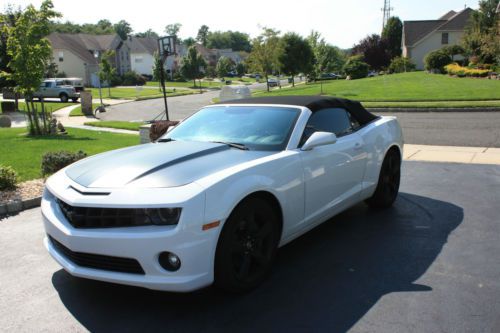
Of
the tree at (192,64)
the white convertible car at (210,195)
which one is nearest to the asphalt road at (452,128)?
the white convertible car at (210,195)

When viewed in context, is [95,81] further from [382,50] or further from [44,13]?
[382,50]

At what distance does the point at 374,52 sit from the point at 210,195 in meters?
64.9

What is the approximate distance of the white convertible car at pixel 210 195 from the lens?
3236mm

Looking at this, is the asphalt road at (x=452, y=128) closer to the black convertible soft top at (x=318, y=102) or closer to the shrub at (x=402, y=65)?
the black convertible soft top at (x=318, y=102)

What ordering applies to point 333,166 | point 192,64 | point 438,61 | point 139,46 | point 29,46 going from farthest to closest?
point 139,46
point 192,64
point 438,61
point 29,46
point 333,166

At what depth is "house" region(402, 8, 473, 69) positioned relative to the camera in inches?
2430

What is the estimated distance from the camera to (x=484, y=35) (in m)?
36.8

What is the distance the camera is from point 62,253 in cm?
374

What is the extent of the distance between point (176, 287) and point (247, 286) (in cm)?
67

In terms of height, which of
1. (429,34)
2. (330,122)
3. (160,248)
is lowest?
(160,248)

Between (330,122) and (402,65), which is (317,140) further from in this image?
(402,65)

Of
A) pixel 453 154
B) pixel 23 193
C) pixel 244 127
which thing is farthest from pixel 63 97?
pixel 244 127

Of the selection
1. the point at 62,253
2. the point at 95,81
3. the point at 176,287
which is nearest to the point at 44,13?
the point at 62,253

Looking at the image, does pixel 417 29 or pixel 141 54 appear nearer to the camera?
pixel 417 29
